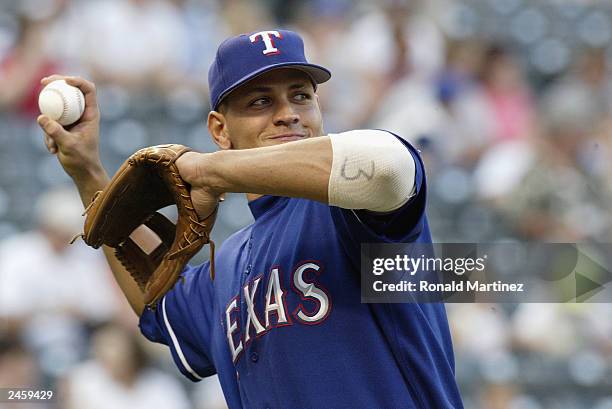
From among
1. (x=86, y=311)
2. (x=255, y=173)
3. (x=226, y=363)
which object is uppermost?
(x=86, y=311)

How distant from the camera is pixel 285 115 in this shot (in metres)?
2.62

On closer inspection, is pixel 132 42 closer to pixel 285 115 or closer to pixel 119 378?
pixel 119 378

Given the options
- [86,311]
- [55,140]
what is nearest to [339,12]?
[86,311]

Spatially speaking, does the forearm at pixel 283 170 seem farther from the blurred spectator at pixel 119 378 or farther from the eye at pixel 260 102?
the blurred spectator at pixel 119 378

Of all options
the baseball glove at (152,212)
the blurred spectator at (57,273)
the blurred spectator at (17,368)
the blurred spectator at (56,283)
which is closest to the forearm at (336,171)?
the baseball glove at (152,212)

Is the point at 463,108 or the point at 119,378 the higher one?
the point at 463,108

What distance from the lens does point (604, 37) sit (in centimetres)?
864

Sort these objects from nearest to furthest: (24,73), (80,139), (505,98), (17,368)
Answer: (80,139) → (17,368) → (24,73) → (505,98)

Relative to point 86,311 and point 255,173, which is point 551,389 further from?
point 255,173

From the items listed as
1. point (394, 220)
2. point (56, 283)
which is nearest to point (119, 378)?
point (56, 283)

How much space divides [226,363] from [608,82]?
219 inches

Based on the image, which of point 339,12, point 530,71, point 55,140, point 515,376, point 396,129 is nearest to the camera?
point 55,140

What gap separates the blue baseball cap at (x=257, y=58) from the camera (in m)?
2.60

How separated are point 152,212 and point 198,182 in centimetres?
32
